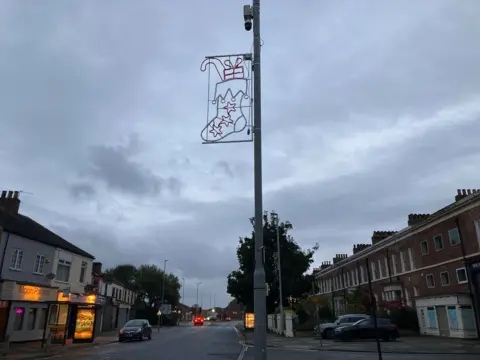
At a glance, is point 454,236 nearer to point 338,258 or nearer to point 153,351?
point 153,351

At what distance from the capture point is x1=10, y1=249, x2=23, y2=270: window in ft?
94.2

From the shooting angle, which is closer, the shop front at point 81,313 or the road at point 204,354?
the road at point 204,354

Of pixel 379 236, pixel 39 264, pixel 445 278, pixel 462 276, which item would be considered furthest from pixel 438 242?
pixel 39 264

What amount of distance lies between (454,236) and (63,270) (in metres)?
31.8

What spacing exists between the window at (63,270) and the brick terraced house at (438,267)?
25370mm

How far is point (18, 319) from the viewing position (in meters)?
29.3

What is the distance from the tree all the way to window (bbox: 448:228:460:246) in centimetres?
2026

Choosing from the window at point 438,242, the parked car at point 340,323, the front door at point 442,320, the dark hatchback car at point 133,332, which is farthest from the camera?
the window at point 438,242

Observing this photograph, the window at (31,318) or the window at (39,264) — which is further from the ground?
the window at (39,264)

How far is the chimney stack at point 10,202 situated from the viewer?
3381 cm

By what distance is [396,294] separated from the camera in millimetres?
43906

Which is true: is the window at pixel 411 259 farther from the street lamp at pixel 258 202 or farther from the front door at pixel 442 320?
the street lamp at pixel 258 202

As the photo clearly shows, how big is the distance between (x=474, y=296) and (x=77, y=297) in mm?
28734

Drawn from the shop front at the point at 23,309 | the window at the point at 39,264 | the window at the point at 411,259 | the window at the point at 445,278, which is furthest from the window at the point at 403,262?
the window at the point at 39,264
